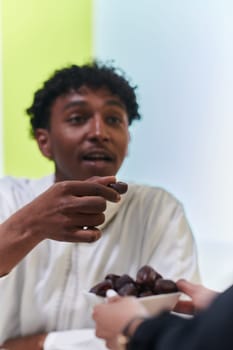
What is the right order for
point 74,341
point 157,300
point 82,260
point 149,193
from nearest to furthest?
1. point 157,300
2. point 74,341
3. point 82,260
4. point 149,193

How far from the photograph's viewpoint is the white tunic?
3.37 feet

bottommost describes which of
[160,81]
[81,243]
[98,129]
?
[81,243]

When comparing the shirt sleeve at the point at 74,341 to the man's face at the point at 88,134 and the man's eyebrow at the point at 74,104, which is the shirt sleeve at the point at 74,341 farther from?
the man's eyebrow at the point at 74,104

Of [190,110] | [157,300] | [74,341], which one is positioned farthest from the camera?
[190,110]

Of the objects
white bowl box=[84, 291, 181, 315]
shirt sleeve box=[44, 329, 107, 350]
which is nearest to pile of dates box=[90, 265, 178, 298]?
white bowl box=[84, 291, 181, 315]

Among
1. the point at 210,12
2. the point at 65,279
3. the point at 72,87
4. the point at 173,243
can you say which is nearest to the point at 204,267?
the point at 173,243

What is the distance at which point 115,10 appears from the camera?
1.57m

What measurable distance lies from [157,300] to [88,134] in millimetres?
502

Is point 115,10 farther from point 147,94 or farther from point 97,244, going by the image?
point 97,244

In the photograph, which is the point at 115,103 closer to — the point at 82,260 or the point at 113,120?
the point at 113,120

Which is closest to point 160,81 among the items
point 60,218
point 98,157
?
point 98,157

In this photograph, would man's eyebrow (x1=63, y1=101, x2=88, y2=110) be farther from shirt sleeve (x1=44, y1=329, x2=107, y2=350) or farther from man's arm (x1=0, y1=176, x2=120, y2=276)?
shirt sleeve (x1=44, y1=329, x2=107, y2=350)

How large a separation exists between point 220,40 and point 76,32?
429 millimetres

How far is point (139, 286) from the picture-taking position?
2.44 feet
